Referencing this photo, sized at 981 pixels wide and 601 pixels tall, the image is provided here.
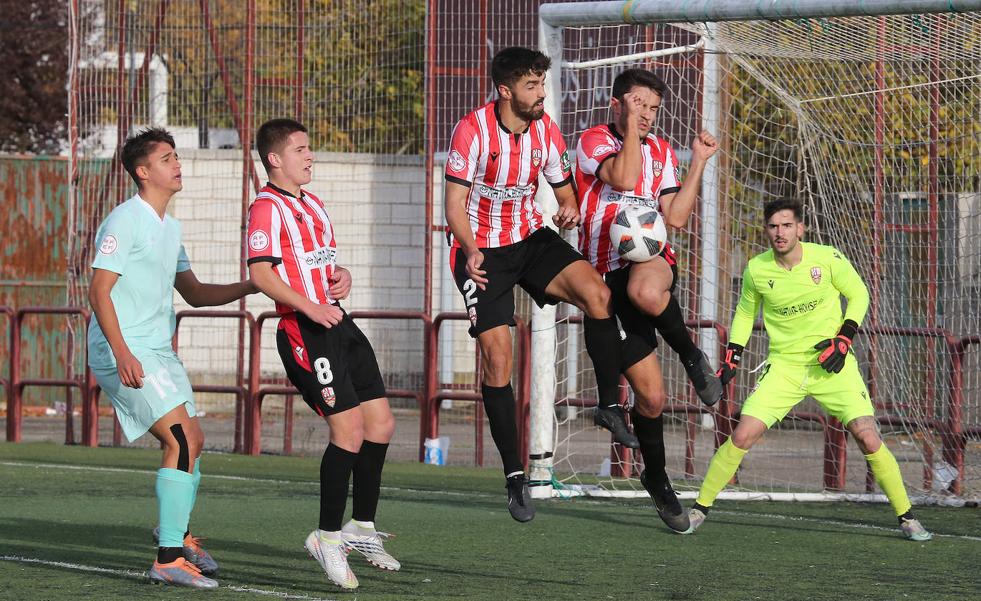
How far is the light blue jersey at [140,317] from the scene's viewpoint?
675cm

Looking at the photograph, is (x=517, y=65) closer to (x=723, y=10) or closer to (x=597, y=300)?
(x=597, y=300)

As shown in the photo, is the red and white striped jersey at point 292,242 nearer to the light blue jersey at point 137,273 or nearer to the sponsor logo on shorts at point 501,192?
the light blue jersey at point 137,273

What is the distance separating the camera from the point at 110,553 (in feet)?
25.2

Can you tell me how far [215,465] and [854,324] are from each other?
6215 mm

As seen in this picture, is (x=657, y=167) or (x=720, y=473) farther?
(x=720, y=473)

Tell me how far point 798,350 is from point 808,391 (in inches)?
10.2

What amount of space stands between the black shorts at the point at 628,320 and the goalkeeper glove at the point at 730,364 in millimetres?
494

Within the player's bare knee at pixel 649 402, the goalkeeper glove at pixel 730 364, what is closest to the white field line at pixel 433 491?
the goalkeeper glove at pixel 730 364

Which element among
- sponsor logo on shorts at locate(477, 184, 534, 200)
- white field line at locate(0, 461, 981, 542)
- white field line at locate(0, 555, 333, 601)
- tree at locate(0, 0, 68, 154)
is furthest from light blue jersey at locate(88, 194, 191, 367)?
tree at locate(0, 0, 68, 154)

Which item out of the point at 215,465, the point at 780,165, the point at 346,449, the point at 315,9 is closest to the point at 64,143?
the point at 315,9

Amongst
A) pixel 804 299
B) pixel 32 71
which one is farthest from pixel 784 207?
pixel 32 71

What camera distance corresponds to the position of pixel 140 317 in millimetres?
6824

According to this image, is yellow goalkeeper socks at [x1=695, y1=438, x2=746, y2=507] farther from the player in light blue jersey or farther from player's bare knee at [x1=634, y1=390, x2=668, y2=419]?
the player in light blue jersey

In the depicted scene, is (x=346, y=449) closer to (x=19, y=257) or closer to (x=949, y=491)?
(x=949, y=491)
